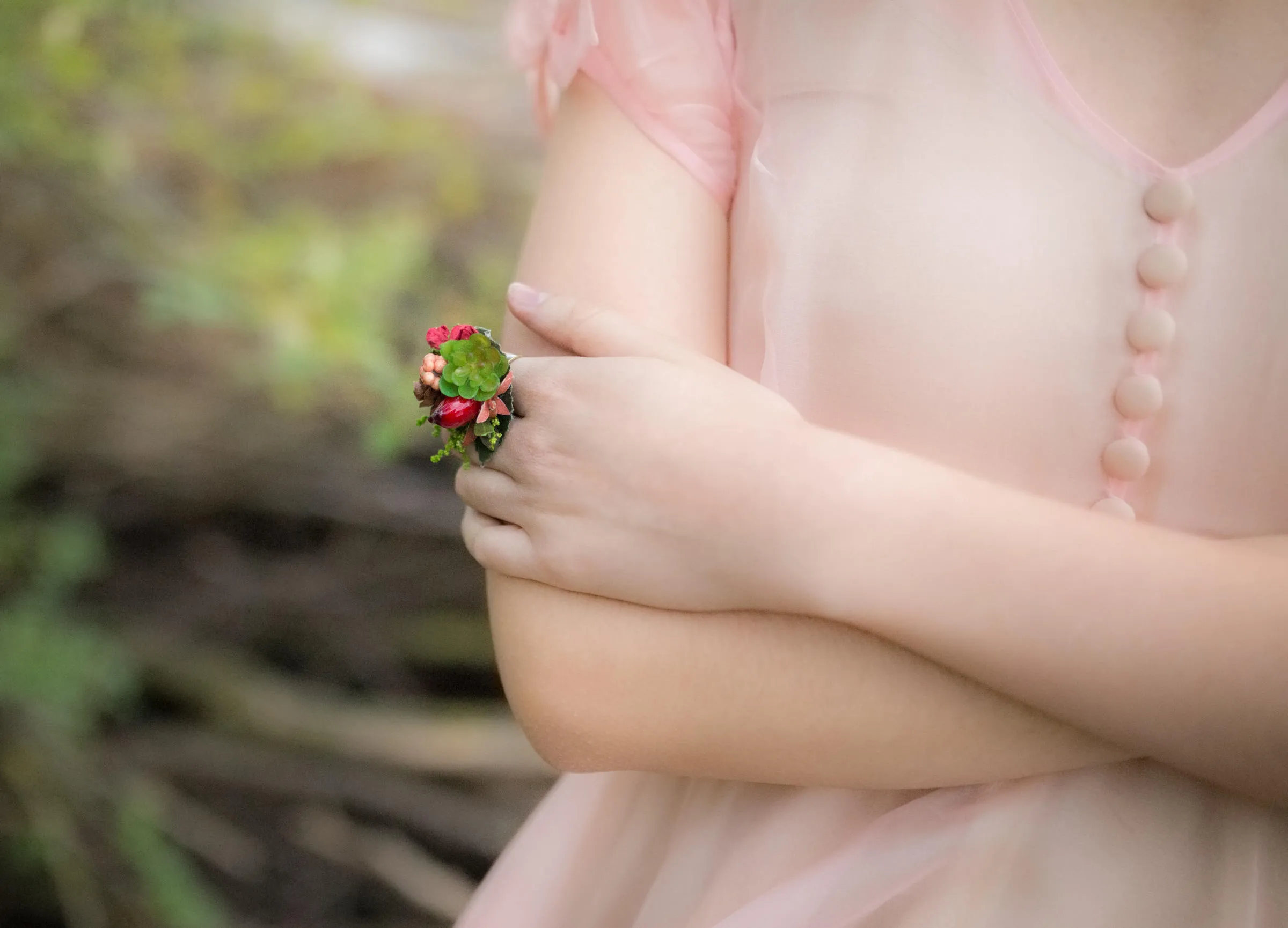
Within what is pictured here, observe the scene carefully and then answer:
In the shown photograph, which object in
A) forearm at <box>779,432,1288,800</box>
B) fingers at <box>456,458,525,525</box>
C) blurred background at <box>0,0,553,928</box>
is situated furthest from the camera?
blurred background at <box>0,0,553,928</box>

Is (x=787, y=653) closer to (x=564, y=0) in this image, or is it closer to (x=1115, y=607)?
(x=1115, y=607)

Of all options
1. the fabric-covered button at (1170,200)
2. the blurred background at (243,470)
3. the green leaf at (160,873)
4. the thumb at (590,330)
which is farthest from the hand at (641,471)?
the green leaf at (160,873)

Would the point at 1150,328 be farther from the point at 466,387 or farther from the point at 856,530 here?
the point at 466,387

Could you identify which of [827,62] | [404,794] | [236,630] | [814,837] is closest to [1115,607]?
[814,837]

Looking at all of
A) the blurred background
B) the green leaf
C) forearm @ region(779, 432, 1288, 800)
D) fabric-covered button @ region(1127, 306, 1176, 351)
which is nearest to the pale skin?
forearm @ region(779, 432, 1288, 800)

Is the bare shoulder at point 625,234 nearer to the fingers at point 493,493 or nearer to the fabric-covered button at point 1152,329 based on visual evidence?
the fingers at point 493,493

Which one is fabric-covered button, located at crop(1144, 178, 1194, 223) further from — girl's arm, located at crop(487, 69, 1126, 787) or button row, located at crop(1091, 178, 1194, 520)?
girl's arm, located at crop(487, 69, 1126, 787)
